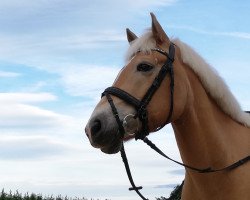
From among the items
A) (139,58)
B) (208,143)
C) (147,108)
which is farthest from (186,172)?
(139,58)

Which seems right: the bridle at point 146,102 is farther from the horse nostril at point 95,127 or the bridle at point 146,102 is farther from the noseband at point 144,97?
the horse nostril at point 95,127

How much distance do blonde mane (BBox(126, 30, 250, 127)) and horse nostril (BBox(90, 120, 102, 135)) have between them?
2.98 feet

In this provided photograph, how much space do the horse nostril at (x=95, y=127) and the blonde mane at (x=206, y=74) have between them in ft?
2.98

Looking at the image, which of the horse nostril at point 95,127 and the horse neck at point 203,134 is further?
the horse neck at point 203,134

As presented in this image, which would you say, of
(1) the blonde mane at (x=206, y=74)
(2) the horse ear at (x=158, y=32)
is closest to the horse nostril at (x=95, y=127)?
(1) the blonde mane at (x=206, y=74)

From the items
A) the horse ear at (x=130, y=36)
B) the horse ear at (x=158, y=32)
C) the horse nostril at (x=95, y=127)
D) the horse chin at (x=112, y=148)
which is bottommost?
the horse chin at (x=112, y=148)

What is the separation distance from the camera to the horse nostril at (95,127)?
4969mm

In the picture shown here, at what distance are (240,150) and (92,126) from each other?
5.68 feet

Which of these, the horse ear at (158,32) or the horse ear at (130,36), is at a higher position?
the horse ear at (130,36)

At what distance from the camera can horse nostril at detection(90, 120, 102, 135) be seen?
4969mm

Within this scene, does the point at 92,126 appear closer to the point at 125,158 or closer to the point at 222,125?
the point at 125,158

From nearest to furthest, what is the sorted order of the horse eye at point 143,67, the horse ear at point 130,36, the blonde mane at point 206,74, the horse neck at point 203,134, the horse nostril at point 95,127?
the horse nostril at point 95,127 → the horse eye at point 143,67 → the horse neck at point 203,134 → the blonde mane at point 206,74 → the horse ear at point 130,36

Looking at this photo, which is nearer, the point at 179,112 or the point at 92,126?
the point at 92,126

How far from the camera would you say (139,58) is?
543 centimetres
